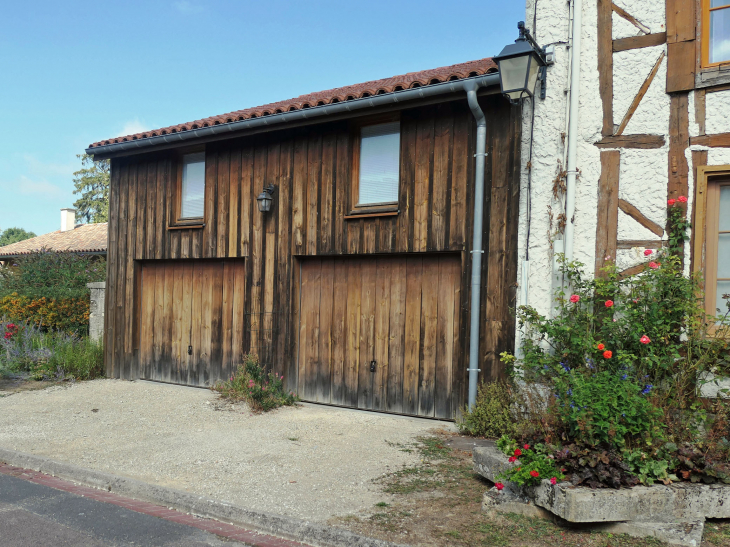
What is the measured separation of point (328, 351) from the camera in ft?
25.6

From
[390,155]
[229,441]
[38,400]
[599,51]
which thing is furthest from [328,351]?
[599,51]

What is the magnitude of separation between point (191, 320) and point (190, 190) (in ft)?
6.82

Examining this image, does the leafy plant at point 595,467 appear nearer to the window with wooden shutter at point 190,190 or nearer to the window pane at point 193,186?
the window with wooden shutter at point 190,190

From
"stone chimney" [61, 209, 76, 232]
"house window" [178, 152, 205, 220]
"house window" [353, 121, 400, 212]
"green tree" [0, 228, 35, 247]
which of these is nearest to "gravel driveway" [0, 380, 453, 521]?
"house window" [353, 121, 400, 212]

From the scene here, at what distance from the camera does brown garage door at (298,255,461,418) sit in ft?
22.9

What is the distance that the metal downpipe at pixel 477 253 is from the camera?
6445 millimetres

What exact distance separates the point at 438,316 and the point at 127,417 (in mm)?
3967

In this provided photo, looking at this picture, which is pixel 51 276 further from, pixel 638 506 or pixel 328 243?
pixel 638 506

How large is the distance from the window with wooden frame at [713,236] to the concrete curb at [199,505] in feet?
12.8

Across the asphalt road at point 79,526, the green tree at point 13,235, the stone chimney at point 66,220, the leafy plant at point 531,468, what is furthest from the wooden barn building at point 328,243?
the green tree at point 13,235

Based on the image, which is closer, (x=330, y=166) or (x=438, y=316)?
(x=438, y=316)

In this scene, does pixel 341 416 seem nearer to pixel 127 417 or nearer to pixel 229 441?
pixel 229 441

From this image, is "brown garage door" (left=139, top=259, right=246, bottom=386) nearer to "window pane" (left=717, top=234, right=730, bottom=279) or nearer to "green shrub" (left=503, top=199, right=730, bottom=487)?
"green shrub" (left=503, top=199, right=730, bottom=487)

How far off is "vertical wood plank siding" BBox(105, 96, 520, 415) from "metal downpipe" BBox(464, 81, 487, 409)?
0.10m
